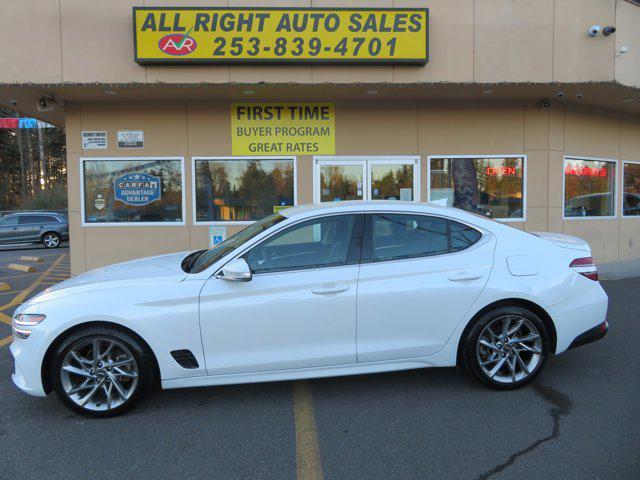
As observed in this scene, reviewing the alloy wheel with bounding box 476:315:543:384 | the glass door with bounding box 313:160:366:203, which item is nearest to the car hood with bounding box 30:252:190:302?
the alloy wheel with bounding box 476:315:543:384

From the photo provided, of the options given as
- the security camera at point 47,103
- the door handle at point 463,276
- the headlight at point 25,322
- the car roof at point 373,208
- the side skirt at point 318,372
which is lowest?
the side skirt at point 318,372

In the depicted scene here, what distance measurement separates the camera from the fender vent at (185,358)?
352 cm

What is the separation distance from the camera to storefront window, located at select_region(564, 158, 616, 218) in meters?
9.98

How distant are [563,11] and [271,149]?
572 centimetres

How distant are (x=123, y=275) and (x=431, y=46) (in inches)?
258

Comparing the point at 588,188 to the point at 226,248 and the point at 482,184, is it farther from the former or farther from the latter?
the point at 226,248

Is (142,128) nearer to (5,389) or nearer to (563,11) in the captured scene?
(5,389)

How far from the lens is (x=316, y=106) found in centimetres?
910

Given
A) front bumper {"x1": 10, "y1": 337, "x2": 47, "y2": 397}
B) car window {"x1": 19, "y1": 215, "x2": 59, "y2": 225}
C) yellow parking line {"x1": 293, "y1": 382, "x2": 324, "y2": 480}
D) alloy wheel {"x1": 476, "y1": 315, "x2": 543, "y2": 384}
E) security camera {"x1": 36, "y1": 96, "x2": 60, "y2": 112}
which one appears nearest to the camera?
yellow parking line {"x1": 293, "y1": 382, "x2": 324, "y2": 480}

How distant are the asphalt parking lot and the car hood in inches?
37.8

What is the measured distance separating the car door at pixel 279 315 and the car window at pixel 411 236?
26 cm

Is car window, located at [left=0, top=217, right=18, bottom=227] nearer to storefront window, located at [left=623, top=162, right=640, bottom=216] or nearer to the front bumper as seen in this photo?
the front bumper

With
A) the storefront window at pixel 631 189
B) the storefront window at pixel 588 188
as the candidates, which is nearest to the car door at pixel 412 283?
the storefront window at pixel 588 188

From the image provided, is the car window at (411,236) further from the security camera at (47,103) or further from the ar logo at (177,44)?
the security camera at (47,103)
